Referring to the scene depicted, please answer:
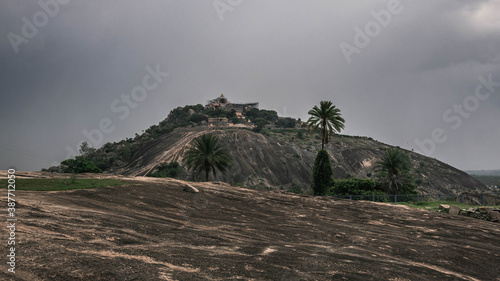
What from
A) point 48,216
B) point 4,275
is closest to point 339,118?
point 48,216

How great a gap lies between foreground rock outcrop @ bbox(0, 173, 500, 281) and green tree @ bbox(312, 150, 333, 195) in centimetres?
1938

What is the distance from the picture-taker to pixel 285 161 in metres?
88.3

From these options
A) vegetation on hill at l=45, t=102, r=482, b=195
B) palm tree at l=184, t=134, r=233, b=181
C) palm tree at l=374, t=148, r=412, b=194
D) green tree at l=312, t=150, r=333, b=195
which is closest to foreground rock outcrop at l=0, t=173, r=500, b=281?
green tree at l=312, t=150, r=333, b=195

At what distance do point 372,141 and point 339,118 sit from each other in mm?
91744

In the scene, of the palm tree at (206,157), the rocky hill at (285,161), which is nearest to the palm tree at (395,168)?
the palm tree at (206,157)

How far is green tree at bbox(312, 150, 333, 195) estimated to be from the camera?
134 feet

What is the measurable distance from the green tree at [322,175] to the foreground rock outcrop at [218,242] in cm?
1938

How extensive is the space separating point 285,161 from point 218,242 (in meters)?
77.9

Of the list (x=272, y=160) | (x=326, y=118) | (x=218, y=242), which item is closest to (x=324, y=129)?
(x=326, y=118)

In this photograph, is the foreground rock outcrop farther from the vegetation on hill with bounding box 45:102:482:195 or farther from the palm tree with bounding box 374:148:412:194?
the vegetation on hill with bounding box 45:102:482:195

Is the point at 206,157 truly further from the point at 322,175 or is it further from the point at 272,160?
the point at 272,160

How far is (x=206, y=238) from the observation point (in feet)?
38.0

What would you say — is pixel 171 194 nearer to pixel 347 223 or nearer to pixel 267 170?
pixel 347 223

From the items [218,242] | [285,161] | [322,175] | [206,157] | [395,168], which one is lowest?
[218,242]
